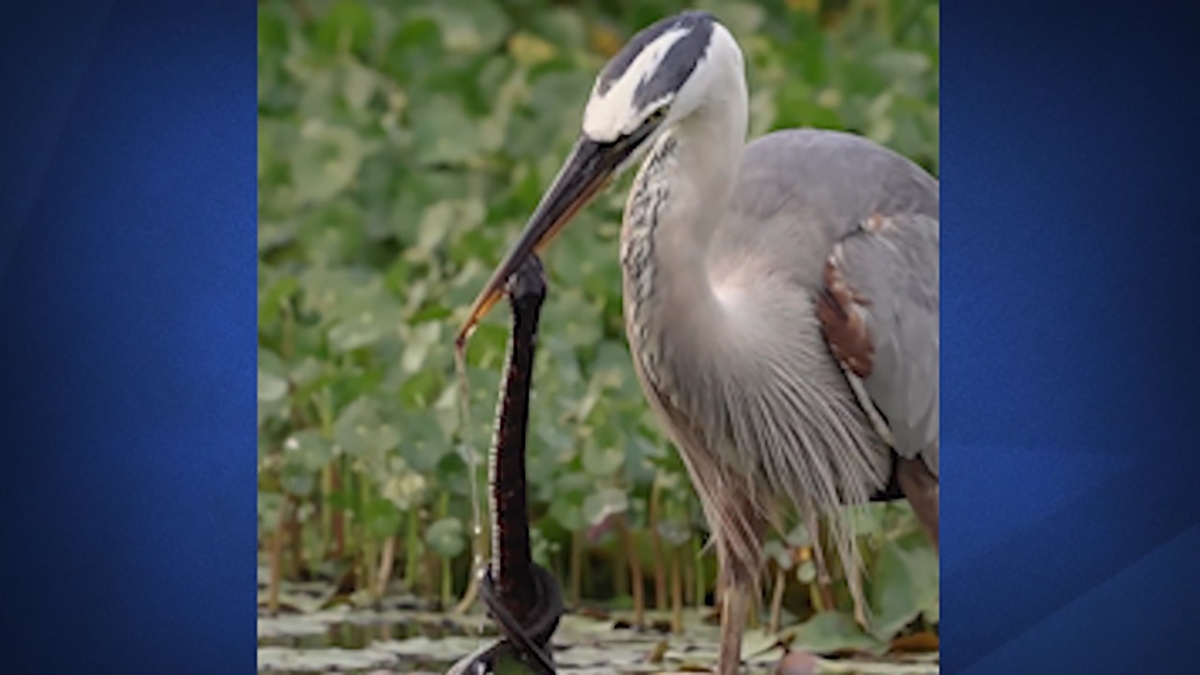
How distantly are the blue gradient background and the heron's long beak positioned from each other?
11.5 inches

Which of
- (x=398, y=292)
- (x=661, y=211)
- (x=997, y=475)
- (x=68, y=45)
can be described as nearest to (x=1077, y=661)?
(x=997, y=475)

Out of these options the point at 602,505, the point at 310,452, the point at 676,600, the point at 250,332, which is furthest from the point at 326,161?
the point at 250,332

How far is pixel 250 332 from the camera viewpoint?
2508 millimetres

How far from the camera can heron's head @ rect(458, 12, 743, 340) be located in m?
2.41

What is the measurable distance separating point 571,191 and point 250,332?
1.26 ft

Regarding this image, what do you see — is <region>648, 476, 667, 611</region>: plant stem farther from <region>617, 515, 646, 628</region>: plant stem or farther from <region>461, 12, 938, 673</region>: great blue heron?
<region>461, 12, 938, 673</region>: great blue heron

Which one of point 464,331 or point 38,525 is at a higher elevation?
point 464,331

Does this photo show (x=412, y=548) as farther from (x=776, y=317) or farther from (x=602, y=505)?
(x=776, y=317)

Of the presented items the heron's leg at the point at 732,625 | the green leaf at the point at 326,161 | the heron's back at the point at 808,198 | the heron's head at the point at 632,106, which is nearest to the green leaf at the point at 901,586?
the heron's leg at the point at 732,625

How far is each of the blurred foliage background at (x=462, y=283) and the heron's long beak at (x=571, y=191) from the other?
0.53 metres

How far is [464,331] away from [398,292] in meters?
1.28

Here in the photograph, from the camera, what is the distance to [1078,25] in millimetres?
2541

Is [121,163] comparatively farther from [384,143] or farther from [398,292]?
[384,143]

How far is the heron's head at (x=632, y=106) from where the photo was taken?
2.41 m
